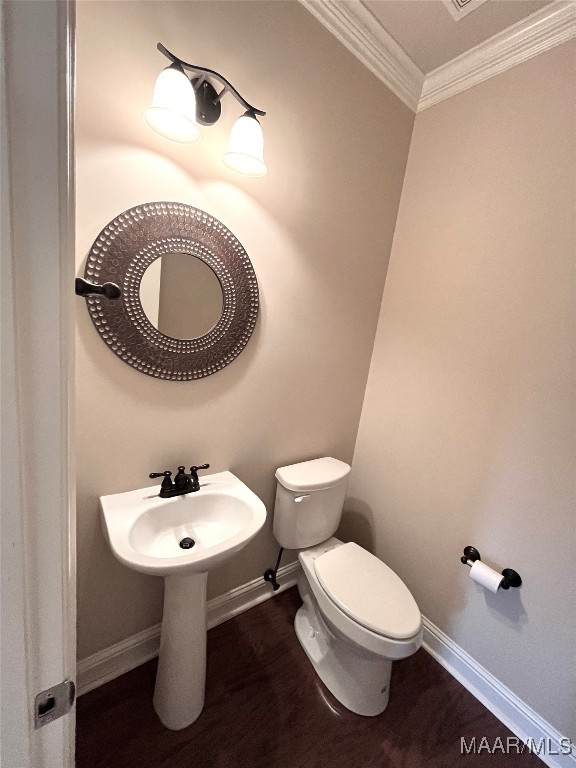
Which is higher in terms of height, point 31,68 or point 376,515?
point 31,68

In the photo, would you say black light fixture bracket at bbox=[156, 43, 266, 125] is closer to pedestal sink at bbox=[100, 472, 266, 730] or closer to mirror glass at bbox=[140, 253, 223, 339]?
mirror glass at bbox=[140, 253, 223, 339]

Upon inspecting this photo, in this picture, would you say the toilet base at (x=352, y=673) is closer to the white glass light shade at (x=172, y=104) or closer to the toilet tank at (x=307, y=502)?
the toilet tank at (x=307, y=502)

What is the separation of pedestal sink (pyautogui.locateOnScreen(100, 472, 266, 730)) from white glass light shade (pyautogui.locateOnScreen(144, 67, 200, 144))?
1.15 meters

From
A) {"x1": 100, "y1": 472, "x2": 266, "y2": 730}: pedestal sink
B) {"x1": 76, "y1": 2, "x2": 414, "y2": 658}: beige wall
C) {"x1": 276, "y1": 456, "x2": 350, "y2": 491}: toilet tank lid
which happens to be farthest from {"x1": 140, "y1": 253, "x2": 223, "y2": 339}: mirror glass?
{"x1": 276, "y1": 456, "x2": 350, "y2": 491}: toilet tank lid

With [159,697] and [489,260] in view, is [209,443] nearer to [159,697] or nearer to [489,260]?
[159,697]

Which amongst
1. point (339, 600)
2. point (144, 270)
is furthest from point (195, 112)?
point (339, 600)

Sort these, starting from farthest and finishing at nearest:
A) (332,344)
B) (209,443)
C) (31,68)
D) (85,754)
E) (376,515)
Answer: (376,515) → (332,344) → (209,443) → (85,754) → (31,68)

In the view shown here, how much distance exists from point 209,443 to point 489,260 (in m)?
1.35

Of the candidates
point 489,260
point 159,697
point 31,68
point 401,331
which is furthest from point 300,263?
point 159,697

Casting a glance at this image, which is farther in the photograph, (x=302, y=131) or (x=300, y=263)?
(x=300, y=263)

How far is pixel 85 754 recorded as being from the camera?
104 cm

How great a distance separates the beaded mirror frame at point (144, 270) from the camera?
0.94 meters

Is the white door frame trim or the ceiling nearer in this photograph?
the white door frame trim

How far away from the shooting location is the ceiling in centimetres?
111
